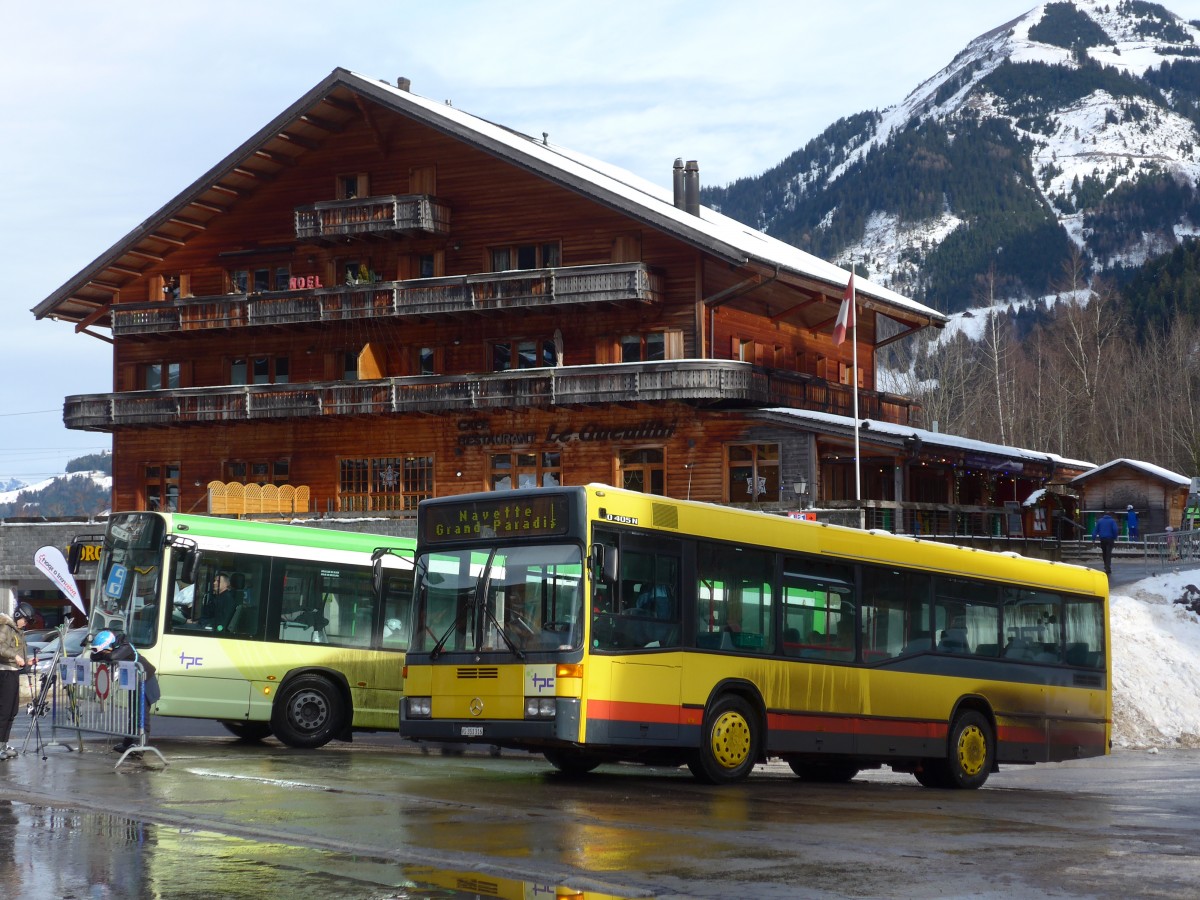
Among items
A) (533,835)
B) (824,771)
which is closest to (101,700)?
(533,835)

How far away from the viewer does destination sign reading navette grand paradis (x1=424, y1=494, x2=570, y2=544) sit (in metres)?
15.8

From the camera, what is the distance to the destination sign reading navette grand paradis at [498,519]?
51.9 ft

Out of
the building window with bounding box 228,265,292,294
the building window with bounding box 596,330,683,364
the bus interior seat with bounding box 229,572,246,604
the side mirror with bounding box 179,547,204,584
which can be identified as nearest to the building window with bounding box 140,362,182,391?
the building window with bounding box 228,265,292,294

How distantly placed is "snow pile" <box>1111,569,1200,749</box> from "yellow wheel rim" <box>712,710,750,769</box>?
13115 mm

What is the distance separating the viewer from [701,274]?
44469mm

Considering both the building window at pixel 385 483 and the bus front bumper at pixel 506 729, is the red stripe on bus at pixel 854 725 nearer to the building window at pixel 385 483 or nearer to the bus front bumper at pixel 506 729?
the bus front bumper at pixel 506 729

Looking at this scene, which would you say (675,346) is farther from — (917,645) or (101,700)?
(101,700)

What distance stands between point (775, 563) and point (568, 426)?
28023 millimetres

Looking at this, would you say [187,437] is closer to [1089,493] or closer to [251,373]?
[251,373]

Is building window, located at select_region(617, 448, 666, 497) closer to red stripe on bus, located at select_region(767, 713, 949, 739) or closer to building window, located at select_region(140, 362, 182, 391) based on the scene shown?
building window, located at select_region(140, 362, 182, 391)

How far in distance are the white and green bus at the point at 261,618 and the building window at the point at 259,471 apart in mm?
28214

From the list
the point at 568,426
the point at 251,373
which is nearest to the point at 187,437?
the point at 251,373

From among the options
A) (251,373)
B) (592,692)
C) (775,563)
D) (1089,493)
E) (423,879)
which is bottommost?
(423,879)

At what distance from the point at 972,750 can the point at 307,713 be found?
8.66 meters
